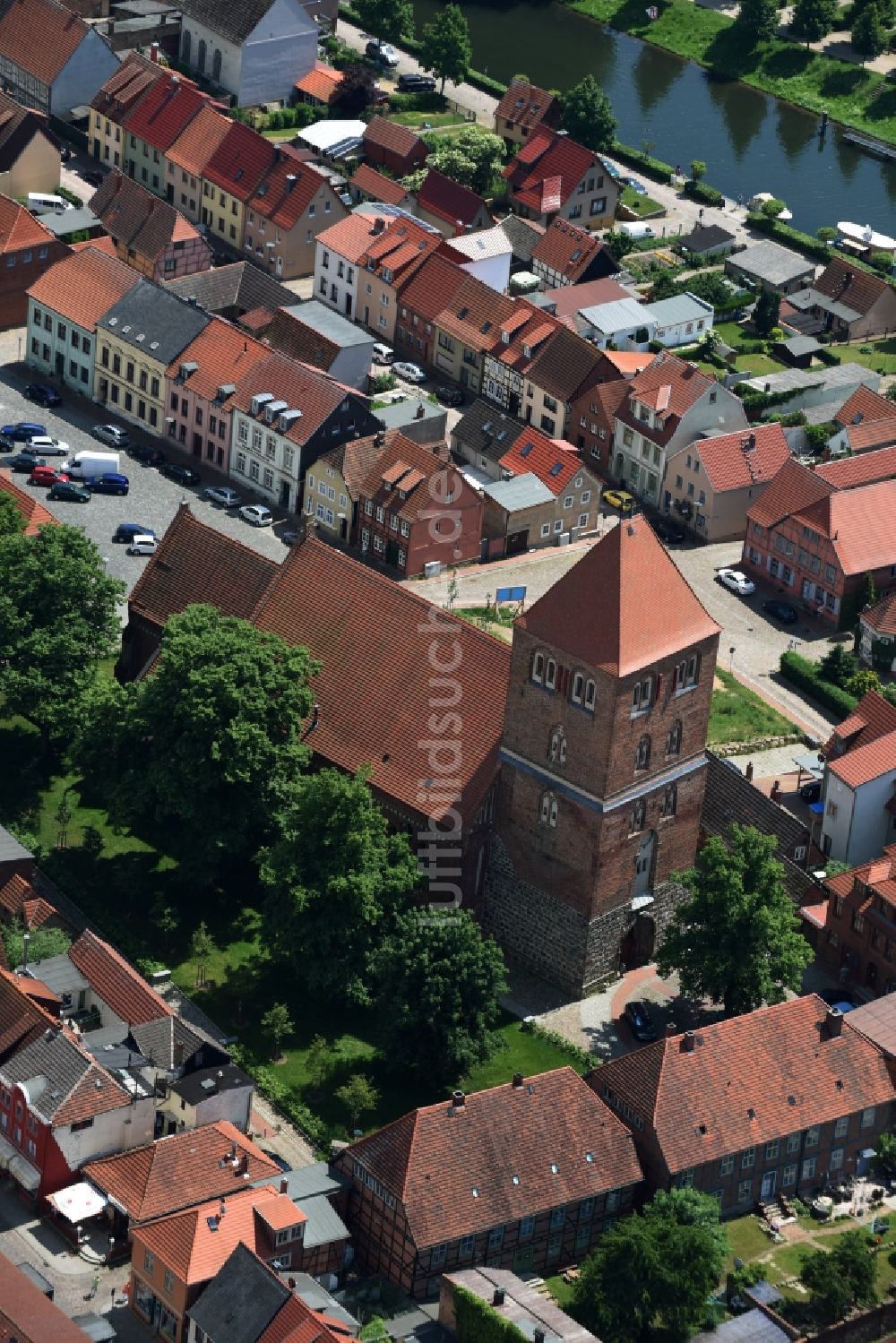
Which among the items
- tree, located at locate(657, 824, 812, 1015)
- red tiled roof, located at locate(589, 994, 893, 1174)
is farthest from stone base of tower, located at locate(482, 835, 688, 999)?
red tiled roof, located at locate(589, 994, 893, 1174)

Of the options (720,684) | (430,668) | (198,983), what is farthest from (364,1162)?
(720,684)

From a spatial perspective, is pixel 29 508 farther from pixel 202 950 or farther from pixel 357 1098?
pixel 357 1098

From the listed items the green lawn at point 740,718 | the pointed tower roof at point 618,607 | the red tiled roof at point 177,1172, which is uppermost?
the pointed tower roof at point 618,607

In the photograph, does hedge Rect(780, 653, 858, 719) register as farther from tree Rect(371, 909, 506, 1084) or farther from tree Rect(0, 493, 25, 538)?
tree Rect(0, 493, 25, 538)

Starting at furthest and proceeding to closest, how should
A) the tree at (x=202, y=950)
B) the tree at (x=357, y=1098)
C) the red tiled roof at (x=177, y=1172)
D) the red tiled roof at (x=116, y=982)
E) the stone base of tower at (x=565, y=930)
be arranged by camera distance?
the stone base of tower at (x=565, y=930) < the tree at (x=202, y=950) < the red tiled roof at (x=116, y=982) < the tree at (x=357, y=1098) < the red tiled roof at (x=177, y=1172)

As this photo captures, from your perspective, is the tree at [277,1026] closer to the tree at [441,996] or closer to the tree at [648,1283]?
the tree at [441,996]

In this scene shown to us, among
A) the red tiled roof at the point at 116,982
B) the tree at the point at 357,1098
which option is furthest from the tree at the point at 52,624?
the tree at the point at 357,1098

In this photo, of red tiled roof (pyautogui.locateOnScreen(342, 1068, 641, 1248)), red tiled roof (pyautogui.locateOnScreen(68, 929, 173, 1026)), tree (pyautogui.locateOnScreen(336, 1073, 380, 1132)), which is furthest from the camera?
red tiled roof (pyautogui.locateOnScreen(68, 929, 173, 1026))
